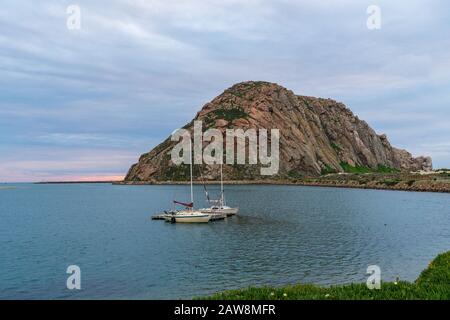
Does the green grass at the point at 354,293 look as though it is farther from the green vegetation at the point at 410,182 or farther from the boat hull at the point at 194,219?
the green vegetation at the point at 410,182

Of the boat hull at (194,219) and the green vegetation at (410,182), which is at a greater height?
the green vegetation at (410,182)

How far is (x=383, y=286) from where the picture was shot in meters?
20.2

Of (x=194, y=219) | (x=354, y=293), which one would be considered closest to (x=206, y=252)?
(x=194, y=219)

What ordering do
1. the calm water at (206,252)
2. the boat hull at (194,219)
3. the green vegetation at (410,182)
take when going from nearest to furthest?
the calm water at (206,252), the boat hull at (194,219), the green vegetation at (410,182)

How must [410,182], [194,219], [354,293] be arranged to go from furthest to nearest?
[410,182] < [194,219] < [354,293]

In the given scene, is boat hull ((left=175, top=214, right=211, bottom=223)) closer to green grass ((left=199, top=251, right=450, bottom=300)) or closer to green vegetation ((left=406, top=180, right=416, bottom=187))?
green grass ((left=199, top=251, right=450, bottom=300))

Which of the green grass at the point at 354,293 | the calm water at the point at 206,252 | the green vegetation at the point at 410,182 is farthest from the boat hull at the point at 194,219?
the green vegetation at the point at 410,182

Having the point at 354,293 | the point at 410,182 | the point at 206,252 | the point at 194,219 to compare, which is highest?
the point at 410,182

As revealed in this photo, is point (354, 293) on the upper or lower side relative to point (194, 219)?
upper

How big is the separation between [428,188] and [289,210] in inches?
4150

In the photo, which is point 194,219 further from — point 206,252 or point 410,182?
point 410,182

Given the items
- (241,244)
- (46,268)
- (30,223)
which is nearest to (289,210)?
(241,244)
